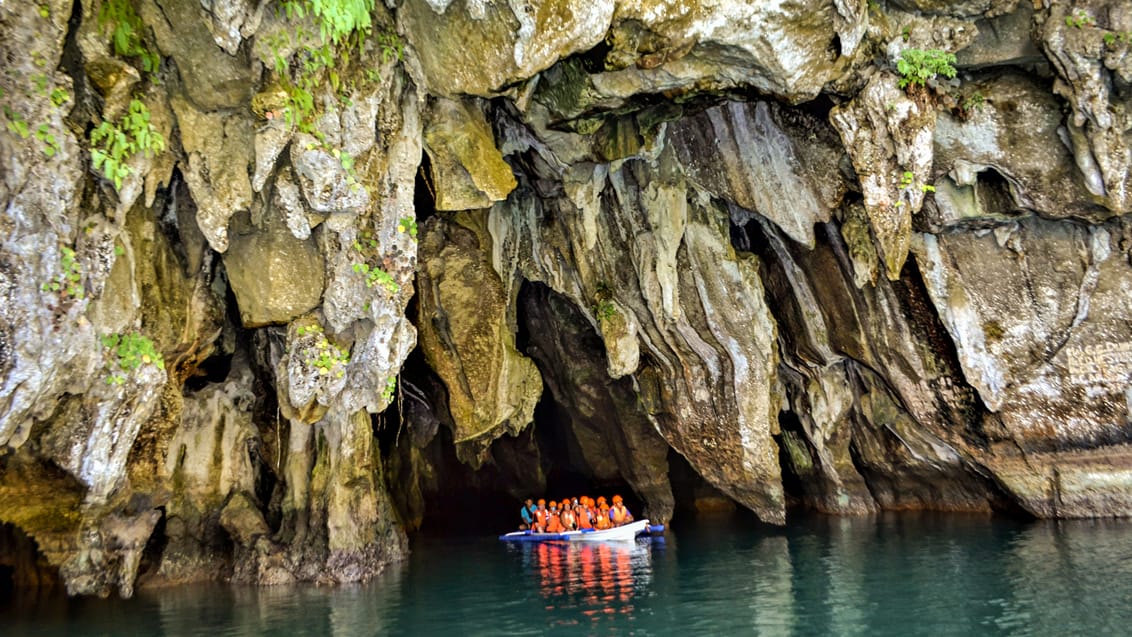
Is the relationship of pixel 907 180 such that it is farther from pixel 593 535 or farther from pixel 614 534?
pixel 593 535

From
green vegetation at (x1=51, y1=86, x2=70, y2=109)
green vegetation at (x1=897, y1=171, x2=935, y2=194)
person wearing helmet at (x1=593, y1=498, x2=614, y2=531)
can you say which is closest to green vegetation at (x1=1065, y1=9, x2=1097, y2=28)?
green vegetation at (x1=897, y1=171, x2=935, y2=194)

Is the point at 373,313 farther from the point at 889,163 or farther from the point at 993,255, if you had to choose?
the point at 993,255

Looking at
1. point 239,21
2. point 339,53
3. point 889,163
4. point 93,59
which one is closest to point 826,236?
point 889,163

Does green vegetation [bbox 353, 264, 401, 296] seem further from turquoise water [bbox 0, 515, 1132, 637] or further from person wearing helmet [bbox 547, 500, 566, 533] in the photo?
person wearing helmet [bbox 547, 500, 566, 533]

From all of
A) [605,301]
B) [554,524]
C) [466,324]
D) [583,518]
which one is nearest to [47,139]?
[466,324]

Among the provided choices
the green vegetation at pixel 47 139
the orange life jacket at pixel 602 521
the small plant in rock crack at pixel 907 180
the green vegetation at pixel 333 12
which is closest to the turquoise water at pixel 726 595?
the orange life jacket at pixel 602 521

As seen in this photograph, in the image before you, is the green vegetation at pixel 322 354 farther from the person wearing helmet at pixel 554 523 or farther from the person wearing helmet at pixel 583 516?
the person wearing helmet at pixel 583 516

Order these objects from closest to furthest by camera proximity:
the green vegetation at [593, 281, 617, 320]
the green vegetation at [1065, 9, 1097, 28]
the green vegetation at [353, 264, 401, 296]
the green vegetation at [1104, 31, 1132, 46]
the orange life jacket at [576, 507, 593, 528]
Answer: the green vegetation at [1104, 31, 1132, 46] < the green vegetation at [1065, 9, 1097, 28] < the green vegetation at [353, 264, 401, 296] < the green vegetation at [593, 281, 617, 320] < the orange life jacket at [576, 507, 593, 528]

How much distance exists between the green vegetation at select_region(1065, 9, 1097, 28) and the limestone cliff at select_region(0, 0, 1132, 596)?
0.10 feet

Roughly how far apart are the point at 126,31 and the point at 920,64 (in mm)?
9903

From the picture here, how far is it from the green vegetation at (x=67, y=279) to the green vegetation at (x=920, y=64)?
10478 mm

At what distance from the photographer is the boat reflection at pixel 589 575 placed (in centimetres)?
1139

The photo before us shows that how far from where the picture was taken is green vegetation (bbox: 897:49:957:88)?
1153 cm

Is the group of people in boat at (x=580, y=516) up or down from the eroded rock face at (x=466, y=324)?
down
